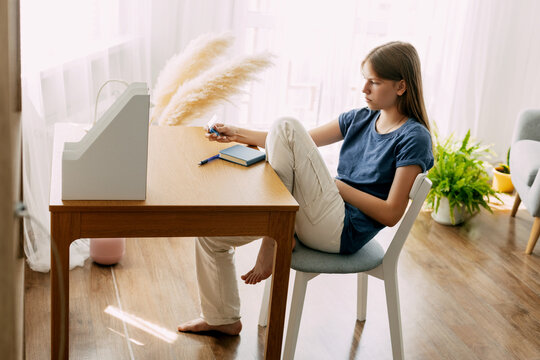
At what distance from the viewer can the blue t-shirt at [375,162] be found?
1.87 m

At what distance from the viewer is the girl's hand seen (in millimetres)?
2041

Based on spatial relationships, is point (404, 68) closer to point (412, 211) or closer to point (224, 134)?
point (412, 211)

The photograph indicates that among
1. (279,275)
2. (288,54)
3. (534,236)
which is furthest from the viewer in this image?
(288,54)

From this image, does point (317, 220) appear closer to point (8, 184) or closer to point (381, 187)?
point (381, 187)

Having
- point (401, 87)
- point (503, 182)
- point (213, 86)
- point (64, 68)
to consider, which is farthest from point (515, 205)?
point (64, 68)

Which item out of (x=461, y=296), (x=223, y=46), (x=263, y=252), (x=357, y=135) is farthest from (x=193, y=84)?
(x=461, y=296)

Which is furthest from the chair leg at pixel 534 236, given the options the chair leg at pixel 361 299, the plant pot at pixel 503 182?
the chair leg at pixel 361 299

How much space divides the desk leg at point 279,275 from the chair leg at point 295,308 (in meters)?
0.10

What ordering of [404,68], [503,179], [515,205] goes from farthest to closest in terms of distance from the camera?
[503,179], [515,205], [404,68]

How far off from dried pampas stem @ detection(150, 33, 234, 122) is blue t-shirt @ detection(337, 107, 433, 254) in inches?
33.2

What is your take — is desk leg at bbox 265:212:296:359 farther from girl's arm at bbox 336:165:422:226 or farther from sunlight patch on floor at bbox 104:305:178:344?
sunlight patch on floor at bbox 104:305:178:344

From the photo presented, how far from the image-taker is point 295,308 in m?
1.89

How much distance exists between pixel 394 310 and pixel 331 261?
0.95 ft

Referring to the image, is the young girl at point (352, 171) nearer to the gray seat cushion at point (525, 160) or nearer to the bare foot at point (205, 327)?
the bare foot at point (205, 327)
